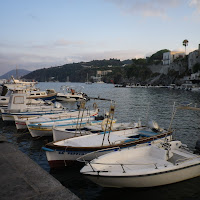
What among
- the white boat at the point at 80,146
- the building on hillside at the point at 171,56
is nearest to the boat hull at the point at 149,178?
the white boat at the point at 80,146

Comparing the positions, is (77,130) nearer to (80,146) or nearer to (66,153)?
(80,146)

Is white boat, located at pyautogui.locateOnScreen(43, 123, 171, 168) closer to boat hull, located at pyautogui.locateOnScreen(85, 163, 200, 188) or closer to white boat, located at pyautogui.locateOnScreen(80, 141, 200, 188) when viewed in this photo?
white boat, located at pyautogui.locateOnScreen(80, 141, 200, 188)

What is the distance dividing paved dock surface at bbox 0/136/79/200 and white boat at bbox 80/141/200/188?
2.23 meters

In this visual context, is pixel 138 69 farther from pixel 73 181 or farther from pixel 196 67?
pixel 73 181

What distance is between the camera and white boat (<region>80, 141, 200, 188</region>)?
901 centimetres

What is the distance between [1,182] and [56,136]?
8.10m

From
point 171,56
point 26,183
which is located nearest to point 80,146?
point 26,183

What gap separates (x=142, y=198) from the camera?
948cm

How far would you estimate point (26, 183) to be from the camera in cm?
700

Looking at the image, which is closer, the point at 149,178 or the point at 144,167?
the point at 149,178

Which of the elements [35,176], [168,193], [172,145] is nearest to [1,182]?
[35,176]

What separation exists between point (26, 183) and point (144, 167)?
18.5 ft

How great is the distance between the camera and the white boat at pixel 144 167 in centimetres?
901

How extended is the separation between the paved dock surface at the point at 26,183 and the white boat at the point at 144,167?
223 centimetres
